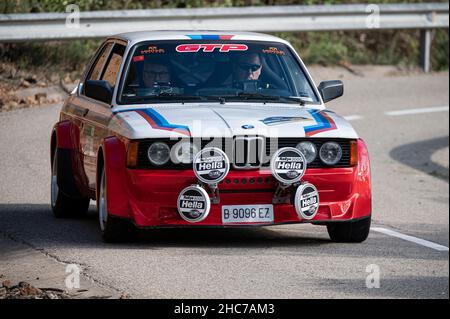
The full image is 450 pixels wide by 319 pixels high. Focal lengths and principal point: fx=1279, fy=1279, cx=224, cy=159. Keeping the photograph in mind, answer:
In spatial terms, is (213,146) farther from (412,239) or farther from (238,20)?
(238,20)

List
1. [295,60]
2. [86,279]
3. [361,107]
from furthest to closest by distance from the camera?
[361,107], [295,60], [86,279]

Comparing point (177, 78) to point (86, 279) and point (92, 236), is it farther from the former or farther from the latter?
point (86, 279)

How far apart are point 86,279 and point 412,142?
9848 mm

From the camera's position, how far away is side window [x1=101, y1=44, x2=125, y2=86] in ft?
33.6

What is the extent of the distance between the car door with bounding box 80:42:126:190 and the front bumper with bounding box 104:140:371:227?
681mm

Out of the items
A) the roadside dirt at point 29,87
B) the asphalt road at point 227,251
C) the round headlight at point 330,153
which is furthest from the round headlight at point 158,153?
the roadside dirt at point 29,87

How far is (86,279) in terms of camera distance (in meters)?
7.84

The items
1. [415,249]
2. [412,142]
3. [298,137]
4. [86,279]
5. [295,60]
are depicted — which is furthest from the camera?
[412,142]

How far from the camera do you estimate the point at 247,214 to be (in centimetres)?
887

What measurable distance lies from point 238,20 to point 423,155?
4.62 metres

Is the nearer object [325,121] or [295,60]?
[325,121]

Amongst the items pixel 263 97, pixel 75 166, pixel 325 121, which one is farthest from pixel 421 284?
pixel 75 166

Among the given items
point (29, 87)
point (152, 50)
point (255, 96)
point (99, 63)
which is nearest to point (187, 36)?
point (152, 50)

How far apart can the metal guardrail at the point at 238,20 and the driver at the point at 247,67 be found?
763cm
